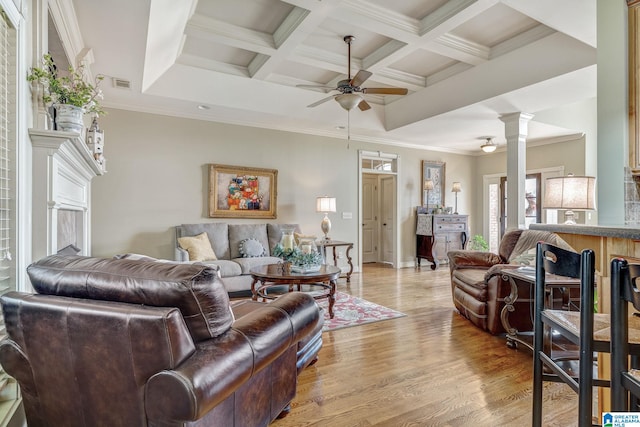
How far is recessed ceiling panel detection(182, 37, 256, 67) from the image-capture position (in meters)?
3.95

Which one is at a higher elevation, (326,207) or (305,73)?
(305,73)

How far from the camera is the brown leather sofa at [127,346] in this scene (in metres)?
1.14

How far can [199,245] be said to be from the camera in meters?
4.68

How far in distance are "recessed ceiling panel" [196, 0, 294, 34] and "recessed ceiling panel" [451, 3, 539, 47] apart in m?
1.85

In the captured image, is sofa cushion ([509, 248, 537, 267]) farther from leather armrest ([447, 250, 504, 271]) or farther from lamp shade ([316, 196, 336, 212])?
lamp shade ([316, 196, 336, 212])

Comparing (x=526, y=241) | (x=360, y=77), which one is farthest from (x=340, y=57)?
(x=526, y=241)

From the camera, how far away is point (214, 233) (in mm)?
5051

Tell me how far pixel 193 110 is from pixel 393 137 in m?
3.61

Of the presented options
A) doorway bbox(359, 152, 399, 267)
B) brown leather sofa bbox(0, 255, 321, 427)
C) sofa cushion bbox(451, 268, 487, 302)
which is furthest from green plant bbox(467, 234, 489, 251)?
brown leather sofa bbox(0, 255, 321, 427)

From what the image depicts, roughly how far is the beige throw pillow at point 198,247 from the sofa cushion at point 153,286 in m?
3.23

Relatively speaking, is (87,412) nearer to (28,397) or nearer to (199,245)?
(28,397)

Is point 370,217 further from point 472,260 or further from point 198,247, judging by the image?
point 198,247

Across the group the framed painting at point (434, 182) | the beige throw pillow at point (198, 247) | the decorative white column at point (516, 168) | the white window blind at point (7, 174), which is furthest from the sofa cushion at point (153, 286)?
the framed painting at point (434, 182)

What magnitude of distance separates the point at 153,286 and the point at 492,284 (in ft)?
9.85
